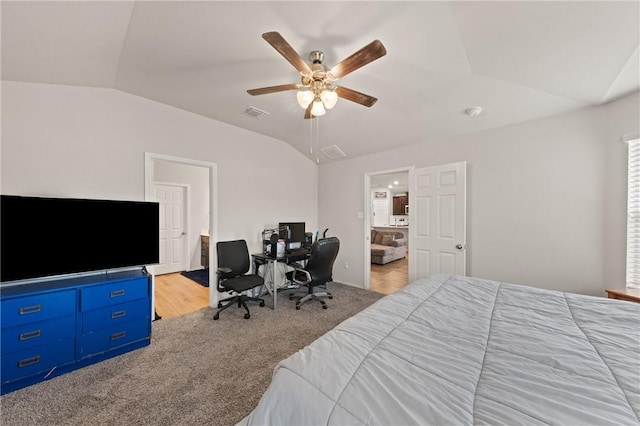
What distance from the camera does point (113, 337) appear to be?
2.16 m

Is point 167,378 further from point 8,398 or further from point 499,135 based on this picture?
point 499,135

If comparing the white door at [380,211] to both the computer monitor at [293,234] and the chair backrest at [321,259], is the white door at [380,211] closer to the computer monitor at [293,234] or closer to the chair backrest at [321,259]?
the computer monitor at [293,234]

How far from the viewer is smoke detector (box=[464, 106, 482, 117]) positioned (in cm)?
266

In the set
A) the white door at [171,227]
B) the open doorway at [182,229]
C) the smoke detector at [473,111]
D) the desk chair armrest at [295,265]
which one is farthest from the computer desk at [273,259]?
the smoke detector at [473,111]

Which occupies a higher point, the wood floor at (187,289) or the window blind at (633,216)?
the window blind at (633,216)

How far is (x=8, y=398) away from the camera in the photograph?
1665 mm

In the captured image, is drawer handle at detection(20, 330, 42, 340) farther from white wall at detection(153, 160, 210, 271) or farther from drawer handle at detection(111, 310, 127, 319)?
white wall at detection(153, 160, 210, 271)

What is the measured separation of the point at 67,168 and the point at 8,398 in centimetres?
Result: 193

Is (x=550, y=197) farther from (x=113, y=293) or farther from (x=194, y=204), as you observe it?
(x=194, y=204)

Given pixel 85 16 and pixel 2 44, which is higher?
pixel 85 16

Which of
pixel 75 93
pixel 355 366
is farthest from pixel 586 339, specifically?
pixel 75 93

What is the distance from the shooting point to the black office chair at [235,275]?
9.73 ft

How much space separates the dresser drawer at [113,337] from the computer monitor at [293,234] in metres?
2.07

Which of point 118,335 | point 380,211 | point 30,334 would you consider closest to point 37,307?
point 30,334
